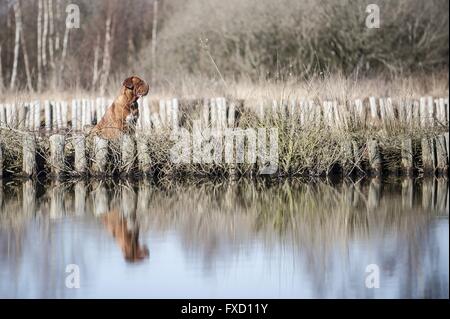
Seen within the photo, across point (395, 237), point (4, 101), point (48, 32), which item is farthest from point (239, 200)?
point (48, 32)

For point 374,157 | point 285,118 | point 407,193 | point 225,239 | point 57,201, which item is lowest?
point 225,239

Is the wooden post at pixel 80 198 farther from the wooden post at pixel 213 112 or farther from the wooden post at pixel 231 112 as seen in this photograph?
the wooden post at pixel 231 112

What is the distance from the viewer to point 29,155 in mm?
14344

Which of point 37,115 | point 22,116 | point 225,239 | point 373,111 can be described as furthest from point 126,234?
point 37,115

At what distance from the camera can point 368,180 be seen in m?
14.0

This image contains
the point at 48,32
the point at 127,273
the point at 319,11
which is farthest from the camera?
the point at 48,32

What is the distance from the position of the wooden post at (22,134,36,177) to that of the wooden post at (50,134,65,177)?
260 mm

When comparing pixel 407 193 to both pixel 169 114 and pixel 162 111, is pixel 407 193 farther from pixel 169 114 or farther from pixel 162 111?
pixel 162 111

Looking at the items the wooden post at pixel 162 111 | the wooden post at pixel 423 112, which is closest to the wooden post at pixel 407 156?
the wooden post at pixel 423 112

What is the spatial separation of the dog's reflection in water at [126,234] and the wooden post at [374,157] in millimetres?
3988

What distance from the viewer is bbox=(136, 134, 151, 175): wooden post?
Result: 14.1 meters

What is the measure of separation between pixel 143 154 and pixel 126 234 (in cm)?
348
